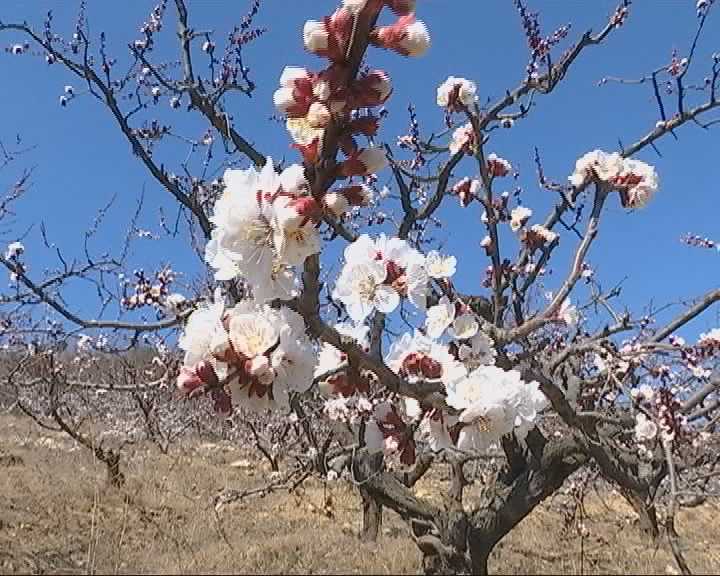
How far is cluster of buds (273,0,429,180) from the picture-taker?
1616 mm

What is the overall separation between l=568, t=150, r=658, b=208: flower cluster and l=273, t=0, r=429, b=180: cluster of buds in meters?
1.44

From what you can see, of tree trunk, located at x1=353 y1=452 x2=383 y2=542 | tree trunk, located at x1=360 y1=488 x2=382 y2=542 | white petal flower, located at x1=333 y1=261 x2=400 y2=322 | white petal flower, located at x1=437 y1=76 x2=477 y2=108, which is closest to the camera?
white petal flower, located at x1=333 y1=261 x2=400 y2=322

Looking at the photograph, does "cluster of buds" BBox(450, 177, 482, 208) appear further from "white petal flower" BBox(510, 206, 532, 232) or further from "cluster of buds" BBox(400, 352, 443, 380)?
"cluster of buds" BBox(400, 352, 443, 380)

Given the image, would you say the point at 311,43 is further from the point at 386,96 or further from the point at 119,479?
the point at 119,479

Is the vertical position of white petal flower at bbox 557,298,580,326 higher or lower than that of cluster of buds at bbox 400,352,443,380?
higher

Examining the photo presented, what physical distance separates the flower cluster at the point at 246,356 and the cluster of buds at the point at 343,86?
38 cm

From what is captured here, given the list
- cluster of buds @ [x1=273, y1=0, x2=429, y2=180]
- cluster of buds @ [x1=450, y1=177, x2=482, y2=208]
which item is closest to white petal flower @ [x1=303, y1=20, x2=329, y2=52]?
cluster of buds @ [x1=273, y1=0, x2=429, y2=180]

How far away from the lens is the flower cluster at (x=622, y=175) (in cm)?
278

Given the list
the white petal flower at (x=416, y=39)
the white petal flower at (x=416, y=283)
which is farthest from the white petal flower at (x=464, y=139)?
the white petal flower at (x=416, y=39)

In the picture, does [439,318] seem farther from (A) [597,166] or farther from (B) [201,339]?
(B) [201,339]

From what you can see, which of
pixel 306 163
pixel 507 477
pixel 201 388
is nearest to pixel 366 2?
pixel 306 163

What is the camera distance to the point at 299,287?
1.88 m

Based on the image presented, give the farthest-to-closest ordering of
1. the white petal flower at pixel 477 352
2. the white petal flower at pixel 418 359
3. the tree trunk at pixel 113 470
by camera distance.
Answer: the tree trunk at pixel 113 470, the white petal flower at pixel 477 352, the white petal flower at pixel 418 359

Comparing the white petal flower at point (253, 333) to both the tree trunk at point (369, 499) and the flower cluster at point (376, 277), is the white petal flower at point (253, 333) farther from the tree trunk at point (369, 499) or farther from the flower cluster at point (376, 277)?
the tree trunk at point (369, 499)
